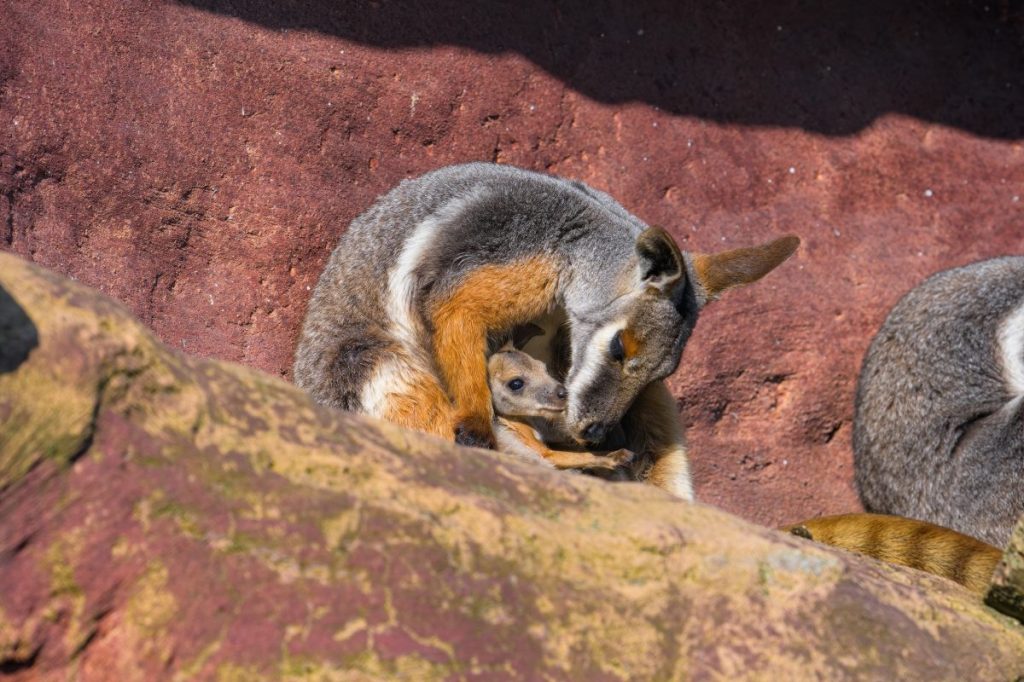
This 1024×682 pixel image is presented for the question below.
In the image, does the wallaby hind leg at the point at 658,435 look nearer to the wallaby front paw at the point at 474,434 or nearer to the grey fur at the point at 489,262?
the grey fur at the point at 489,262

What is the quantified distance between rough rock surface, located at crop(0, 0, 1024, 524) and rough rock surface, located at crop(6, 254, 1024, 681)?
3.49 m

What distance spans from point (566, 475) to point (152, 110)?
4.08 meters

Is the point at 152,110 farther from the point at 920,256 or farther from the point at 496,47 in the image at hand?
the point at 920,256

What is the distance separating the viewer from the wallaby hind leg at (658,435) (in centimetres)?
663

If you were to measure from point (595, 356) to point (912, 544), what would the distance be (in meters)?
1.71

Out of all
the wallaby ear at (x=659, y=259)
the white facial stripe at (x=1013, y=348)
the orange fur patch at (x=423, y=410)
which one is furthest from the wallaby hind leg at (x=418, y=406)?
the white facial stripe at (x=1013, y=348)

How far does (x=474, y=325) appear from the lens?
19.5 feet

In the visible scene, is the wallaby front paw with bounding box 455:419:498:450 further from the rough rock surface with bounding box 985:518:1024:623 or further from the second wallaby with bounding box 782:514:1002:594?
the rough rock surface with bounding box 985:518:1024:623

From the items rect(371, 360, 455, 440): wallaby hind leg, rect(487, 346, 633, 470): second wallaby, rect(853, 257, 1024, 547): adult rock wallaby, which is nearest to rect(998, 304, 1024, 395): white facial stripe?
rect(853, 257, 1024, 547): adult rock wallaby

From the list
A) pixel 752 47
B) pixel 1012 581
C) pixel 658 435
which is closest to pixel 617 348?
pixel 658 435

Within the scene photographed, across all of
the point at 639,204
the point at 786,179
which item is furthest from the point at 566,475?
the point at 786,179

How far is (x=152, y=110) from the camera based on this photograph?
7250 millimetres

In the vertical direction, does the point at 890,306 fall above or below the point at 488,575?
below

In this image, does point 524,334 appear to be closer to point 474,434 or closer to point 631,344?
point 631,344
